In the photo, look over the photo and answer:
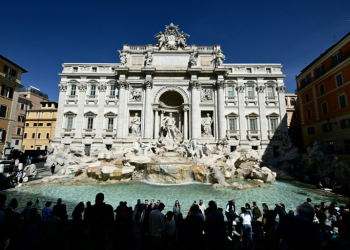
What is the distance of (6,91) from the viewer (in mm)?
21047

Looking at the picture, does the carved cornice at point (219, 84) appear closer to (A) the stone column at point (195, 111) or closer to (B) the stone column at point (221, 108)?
(B) the stone column at point (221, 108)

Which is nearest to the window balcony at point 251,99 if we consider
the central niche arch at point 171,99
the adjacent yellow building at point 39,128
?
the central niche arch at point 171,99

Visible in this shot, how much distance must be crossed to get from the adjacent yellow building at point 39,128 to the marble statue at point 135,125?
72.7ft

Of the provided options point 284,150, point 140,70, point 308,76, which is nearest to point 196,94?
point 140,70

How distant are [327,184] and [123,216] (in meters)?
16.0

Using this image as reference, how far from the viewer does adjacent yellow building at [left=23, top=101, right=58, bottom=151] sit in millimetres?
36188

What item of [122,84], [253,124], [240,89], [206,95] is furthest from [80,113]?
[253,124]

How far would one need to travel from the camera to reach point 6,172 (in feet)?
45.4

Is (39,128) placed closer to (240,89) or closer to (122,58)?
(122,58)

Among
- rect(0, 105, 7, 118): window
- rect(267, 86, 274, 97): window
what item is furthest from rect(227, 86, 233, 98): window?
rect(0, 105, 7, 118): window

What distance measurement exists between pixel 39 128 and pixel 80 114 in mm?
18269

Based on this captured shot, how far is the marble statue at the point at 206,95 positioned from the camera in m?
26.2

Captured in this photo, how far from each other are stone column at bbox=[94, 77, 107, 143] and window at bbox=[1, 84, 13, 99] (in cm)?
1026

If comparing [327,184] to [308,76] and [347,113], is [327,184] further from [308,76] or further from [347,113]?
[308,76]
